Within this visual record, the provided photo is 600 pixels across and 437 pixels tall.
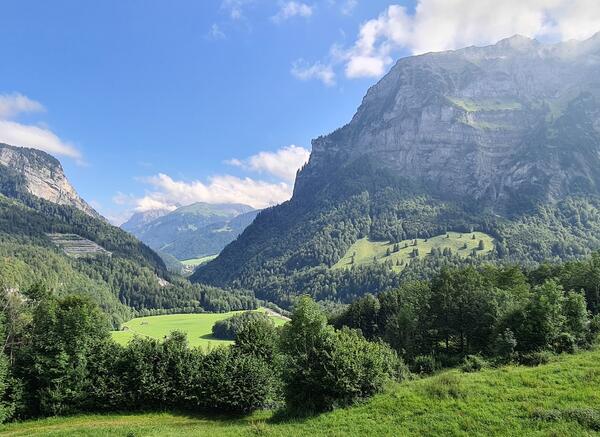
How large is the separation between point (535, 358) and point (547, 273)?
60.8 metres

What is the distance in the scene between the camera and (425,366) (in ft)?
178

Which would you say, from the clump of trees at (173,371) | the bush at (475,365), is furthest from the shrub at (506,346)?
the clump of trees at (173,371)

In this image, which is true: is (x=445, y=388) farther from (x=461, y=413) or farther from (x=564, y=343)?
(x=564, y=343)

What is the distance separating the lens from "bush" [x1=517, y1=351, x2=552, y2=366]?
1711 inches

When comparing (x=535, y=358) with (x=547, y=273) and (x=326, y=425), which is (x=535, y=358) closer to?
(x=326, y=425)

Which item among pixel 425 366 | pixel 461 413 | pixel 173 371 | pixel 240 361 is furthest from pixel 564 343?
pixel 173 371

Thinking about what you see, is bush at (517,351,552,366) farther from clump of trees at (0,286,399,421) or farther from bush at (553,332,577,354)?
clump of trees at (0,286,399,421)

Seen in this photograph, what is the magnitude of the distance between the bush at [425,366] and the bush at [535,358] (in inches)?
439

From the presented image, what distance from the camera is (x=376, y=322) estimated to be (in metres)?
112

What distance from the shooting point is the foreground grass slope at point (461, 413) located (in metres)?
27.5

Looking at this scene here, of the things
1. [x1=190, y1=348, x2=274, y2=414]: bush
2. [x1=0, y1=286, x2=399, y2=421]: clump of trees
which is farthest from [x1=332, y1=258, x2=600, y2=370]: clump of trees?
[x1=190, y1=348, x2=274, y2=414]: bush

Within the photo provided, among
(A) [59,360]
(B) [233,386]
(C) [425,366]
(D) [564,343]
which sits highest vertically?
(D) [564,343]

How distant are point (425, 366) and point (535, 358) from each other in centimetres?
1421

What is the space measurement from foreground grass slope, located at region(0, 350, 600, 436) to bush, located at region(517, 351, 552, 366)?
318 cm
